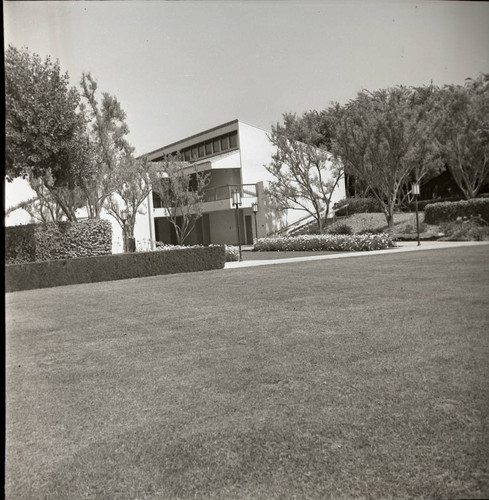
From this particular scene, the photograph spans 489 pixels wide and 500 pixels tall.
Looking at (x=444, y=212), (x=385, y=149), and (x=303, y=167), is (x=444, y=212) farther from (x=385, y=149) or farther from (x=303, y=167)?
(x=303, y=167)

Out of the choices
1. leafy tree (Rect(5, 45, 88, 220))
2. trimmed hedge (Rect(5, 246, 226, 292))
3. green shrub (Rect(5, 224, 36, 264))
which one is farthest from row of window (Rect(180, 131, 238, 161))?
leafy tree (Rect(5, 45, 88, 220))

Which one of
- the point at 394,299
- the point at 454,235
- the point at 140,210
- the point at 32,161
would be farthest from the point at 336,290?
the point at 140,210

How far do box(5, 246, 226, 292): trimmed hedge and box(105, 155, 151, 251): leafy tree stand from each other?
4.99m

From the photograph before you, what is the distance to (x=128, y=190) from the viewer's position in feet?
61.9

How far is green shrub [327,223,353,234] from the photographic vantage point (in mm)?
24317

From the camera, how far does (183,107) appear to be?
229 centimetres

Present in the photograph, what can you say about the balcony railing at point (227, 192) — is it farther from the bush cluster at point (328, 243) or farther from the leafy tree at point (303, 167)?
the bush cluster at point (328, 243)

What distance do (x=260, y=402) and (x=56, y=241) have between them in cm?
1176

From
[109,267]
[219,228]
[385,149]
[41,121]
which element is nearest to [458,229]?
[385,149]

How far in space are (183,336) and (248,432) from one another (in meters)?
2.90

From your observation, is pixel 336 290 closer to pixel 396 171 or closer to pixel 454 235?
pixel 454 235

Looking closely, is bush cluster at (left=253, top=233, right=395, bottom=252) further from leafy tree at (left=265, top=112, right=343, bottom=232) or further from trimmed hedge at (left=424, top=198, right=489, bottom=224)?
leafy tree at (left=265, top=112, right=343, bottom=232)

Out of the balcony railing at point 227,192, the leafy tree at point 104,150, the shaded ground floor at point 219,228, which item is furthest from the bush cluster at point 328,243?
the leafy tree at point 104,150

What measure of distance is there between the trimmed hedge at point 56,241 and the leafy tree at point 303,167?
11812mm
